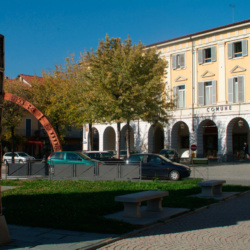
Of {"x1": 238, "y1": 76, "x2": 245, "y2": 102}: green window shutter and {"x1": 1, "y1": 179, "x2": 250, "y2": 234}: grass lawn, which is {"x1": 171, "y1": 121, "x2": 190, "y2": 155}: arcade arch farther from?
{"x1": 1, "y1": 179, "x2": 250, "y2": 234}: grass lawn

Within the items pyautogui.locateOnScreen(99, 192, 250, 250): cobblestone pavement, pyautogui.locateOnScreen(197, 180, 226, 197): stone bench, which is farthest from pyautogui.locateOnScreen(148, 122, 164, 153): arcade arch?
pyautogui.locateOnScreen(99, 192, 250, 250): cobblestone pavement

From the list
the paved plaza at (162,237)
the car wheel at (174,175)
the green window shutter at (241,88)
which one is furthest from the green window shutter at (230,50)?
the paved plaza at (162,237)

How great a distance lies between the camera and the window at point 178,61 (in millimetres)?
40375

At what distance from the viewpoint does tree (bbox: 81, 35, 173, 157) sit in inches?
1152

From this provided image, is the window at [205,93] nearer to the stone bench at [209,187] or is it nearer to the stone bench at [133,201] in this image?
the stone bench at [209,187]

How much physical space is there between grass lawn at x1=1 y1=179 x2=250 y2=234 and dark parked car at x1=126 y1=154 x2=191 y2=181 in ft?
13.0

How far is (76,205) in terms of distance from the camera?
35.5 feet

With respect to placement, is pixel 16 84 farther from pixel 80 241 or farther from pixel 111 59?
pixel 80 241

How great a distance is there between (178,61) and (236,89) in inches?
292

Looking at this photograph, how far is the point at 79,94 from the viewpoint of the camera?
33.1m

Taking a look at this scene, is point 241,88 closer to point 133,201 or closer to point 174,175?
point 174,175

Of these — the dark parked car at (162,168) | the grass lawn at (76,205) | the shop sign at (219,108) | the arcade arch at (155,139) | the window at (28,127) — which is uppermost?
the shop sign at (219,108)

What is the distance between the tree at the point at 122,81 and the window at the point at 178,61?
977 centimetres

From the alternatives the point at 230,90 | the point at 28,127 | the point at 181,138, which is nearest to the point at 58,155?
the point at 230,90
